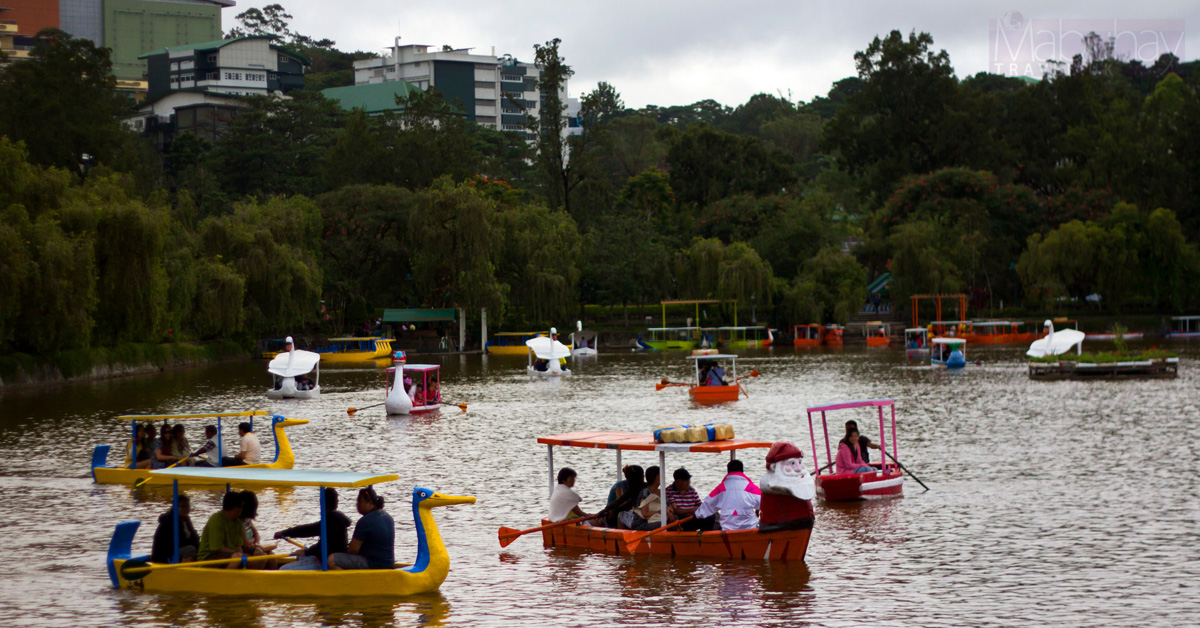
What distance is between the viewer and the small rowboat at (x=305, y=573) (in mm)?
14117

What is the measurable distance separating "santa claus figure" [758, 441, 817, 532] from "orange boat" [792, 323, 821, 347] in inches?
2616

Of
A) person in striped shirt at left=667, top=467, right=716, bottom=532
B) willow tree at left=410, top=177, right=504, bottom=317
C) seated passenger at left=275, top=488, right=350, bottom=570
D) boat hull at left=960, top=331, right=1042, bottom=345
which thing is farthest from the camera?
boat hull at left=960, top=331, right=1042, bottom=345

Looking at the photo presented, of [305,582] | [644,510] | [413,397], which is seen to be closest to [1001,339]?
[413,397]

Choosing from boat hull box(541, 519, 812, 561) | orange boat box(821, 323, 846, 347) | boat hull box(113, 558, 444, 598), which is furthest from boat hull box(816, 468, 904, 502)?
orange boat box(821, 323, 846, 347)

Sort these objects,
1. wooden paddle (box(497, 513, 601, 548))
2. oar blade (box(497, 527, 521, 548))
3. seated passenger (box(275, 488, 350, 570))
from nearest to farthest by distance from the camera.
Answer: seated passenger (box(275, 488, 350, 570)) < wooden paddle (box(497, 513, 601, 548)) < oar blade (box(497, 527, 521, 548))

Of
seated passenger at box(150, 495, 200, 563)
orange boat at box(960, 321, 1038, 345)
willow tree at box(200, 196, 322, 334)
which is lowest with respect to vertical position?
seated passenger at box(150, 495, 200, 563)

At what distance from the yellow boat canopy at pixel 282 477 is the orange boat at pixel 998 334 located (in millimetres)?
69120

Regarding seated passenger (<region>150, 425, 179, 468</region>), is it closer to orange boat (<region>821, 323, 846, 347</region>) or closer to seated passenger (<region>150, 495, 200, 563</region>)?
seated passenger (<region>150, 495, 200, 563</region>)

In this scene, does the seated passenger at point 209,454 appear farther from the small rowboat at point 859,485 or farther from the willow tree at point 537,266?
the willow tree at point 537,266

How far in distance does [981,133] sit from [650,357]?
44.9 meters

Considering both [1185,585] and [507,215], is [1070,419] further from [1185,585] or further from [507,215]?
[507,215]

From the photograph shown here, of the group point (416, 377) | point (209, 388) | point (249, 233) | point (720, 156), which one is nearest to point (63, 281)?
point (209, 388)

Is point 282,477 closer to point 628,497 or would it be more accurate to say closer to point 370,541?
point 370,541

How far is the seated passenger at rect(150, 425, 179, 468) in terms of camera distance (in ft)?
77.6
